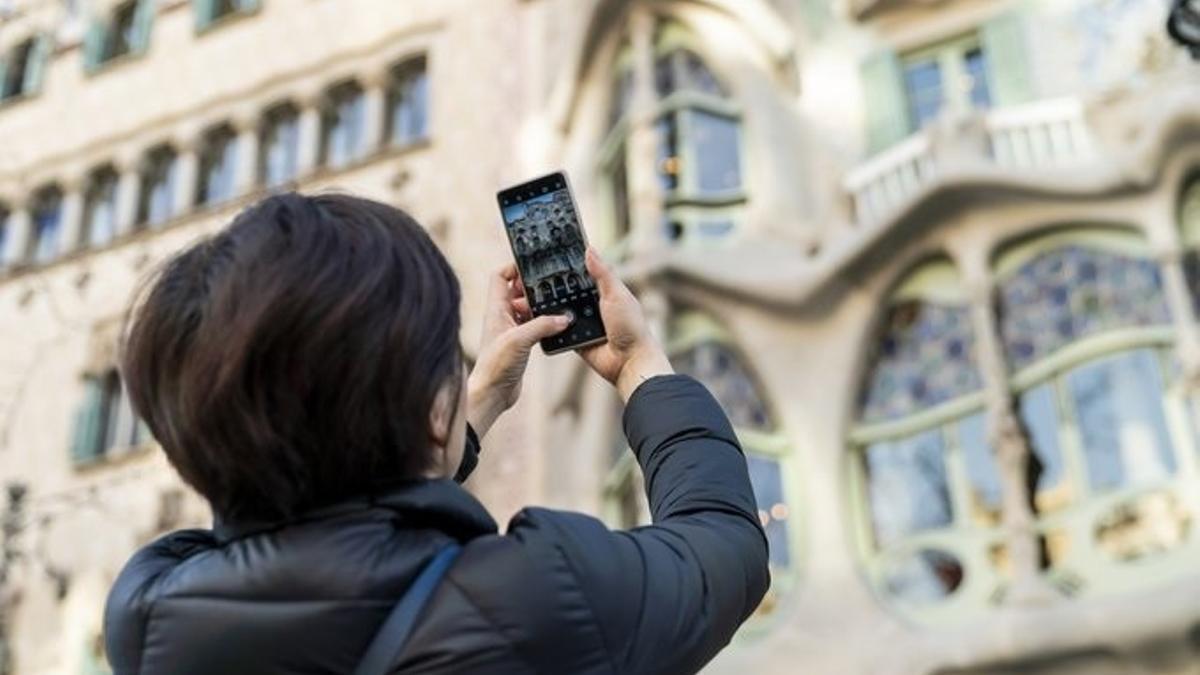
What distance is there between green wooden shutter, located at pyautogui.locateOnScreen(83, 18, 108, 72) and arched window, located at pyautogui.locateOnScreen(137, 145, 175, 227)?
1472mm

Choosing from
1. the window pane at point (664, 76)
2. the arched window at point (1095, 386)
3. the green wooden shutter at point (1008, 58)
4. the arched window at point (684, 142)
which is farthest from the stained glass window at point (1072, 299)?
the window pane at point (664, 76)

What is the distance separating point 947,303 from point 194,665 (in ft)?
25.9

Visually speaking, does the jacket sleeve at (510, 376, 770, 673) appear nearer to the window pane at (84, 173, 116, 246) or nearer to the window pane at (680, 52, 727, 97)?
the window pane at (680, 52, 727, 97)

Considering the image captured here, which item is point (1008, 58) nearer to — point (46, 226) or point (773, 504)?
point (773, 504)

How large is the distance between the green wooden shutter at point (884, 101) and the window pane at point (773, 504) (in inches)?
97.1

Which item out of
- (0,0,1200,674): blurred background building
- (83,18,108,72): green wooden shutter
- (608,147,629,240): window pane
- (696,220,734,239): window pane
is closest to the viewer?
(0,0,1200,674): blurred background building

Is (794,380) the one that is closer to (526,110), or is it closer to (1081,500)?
(1081,500)

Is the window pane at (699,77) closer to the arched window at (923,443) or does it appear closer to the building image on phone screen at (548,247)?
the arched window at (923,443)

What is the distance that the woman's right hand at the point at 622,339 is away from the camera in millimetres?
1446

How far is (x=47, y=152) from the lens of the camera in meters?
14.4

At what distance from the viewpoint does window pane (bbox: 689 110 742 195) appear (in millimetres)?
9836

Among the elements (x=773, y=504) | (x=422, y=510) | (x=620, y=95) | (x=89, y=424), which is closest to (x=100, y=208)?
(x=89, y=424)

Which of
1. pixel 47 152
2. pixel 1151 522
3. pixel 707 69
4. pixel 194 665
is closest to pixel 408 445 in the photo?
pixel 194 665

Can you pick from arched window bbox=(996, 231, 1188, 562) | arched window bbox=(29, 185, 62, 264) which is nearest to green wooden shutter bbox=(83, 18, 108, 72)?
arched window bbox=(29, 185, 62, 264)
